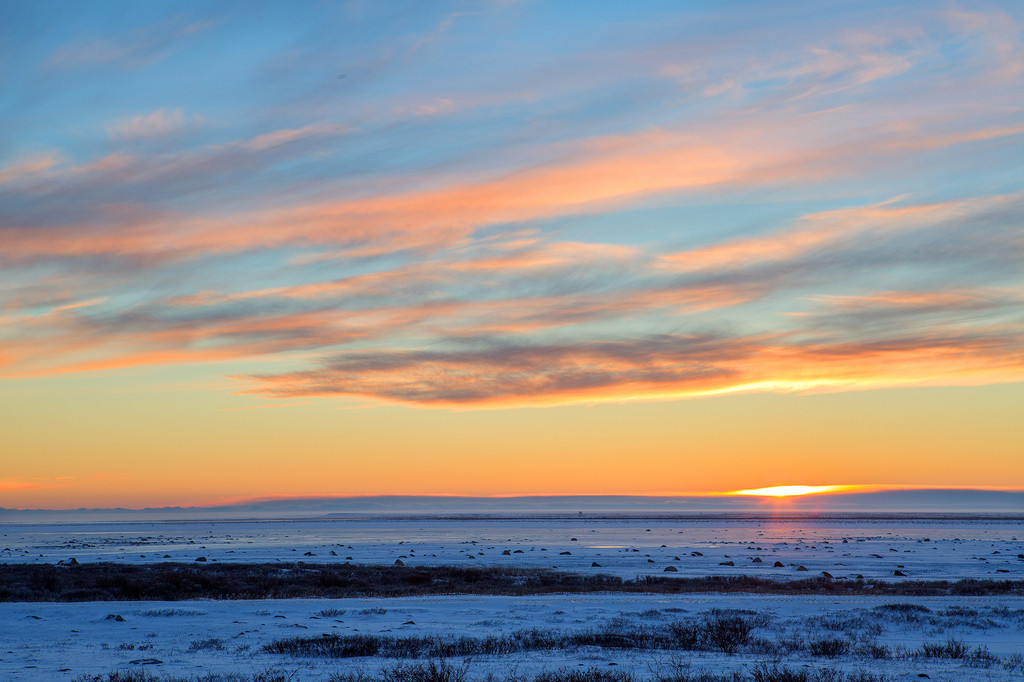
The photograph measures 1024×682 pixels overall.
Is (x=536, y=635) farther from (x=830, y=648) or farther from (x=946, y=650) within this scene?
(x=946, y=650)

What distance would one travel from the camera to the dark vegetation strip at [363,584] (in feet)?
130

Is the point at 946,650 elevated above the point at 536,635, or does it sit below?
above

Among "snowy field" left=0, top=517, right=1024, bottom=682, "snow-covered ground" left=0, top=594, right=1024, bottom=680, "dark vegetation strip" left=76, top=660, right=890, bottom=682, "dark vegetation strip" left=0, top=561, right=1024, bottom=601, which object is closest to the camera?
"dark vegetation strip" left=76, top=660, right=890, bottom=682

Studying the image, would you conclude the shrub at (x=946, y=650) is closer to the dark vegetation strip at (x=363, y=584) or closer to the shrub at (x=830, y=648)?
the shrub at (x=830, y=648)

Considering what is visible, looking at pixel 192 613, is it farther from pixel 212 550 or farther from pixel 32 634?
pixel 212 550

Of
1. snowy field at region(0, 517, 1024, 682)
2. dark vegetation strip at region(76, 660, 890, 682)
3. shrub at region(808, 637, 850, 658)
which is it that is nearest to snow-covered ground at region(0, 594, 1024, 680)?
snowy field at region(0, 517, 1024, 682)

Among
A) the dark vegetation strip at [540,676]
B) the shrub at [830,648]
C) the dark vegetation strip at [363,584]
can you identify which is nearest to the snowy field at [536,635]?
the shrub at [830,648]

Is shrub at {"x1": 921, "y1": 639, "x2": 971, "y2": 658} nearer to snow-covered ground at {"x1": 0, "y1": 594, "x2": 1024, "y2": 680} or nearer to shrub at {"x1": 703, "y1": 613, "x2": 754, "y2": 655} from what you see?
snow-covered ground at {"x1": 0, "y1": 594, "x2": 1024, "y2": 680}

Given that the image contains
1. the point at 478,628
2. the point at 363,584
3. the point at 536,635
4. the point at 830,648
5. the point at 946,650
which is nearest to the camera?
the point at 946,650

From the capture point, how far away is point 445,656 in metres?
21.2

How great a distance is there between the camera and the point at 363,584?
1730 inches

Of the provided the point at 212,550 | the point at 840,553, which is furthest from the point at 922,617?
the point at 212,550

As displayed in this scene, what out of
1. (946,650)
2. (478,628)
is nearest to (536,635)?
(478,628)

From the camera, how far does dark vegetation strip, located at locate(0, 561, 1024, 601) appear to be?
39500 millimetres
